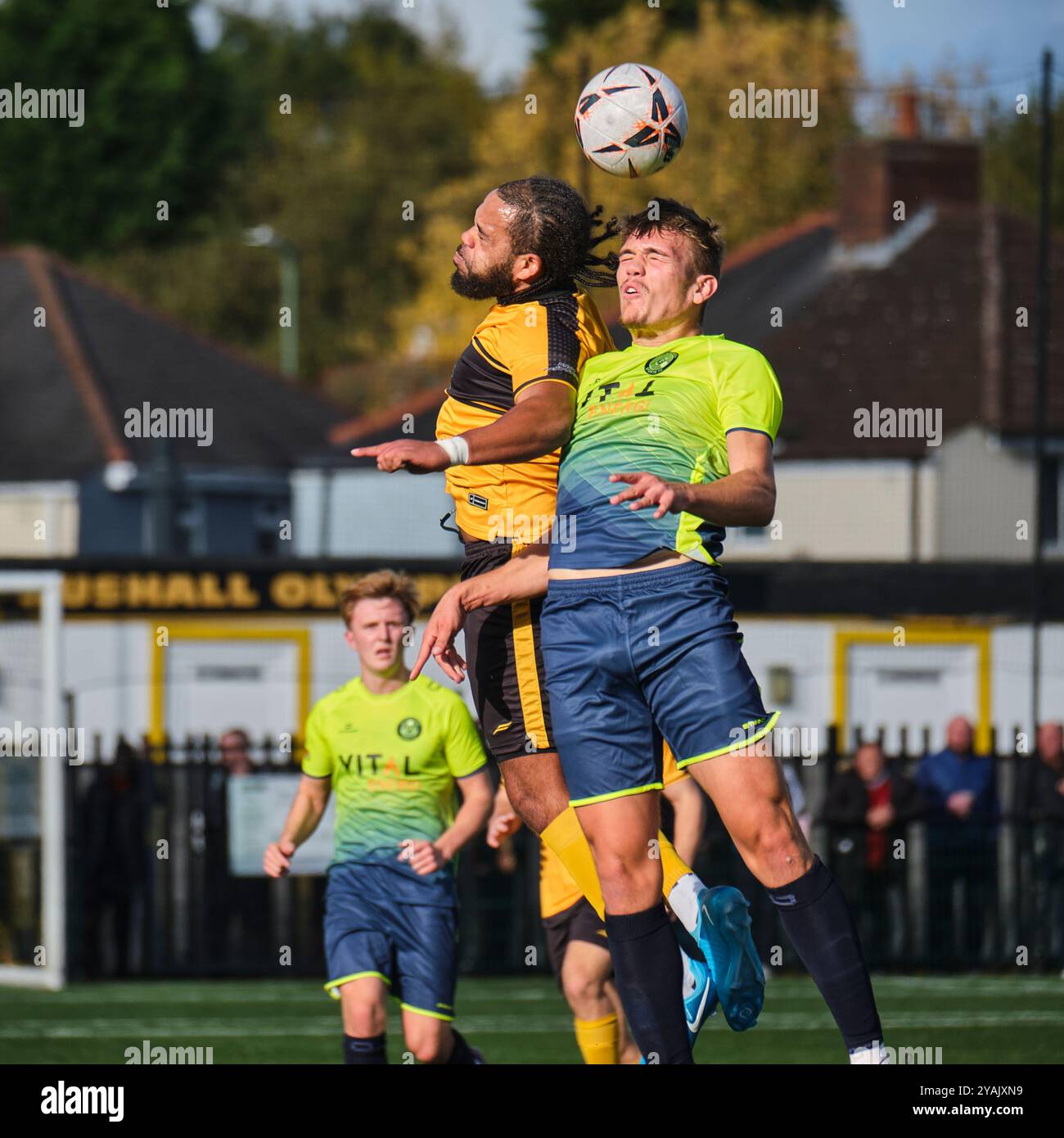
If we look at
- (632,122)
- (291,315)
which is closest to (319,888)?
(632,122)

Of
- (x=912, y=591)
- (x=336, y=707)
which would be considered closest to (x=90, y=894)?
(x=336, y=707)

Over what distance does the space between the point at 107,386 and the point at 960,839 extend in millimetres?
27397

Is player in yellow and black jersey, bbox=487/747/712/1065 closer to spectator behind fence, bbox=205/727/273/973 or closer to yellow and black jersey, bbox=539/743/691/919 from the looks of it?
yellow and black jersey, bbox=539/743/691/919

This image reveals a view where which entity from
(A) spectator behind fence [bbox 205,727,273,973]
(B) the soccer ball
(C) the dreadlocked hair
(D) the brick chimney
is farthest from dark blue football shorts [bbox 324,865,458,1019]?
(D) the brick chimney

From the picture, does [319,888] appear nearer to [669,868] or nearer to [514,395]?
[669,868]

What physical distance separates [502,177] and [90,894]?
2784cm

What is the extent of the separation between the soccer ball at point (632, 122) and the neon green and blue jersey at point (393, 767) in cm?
266

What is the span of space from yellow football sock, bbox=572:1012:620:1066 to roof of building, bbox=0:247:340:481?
2943cm

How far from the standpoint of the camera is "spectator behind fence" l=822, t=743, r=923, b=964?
50.0 ft

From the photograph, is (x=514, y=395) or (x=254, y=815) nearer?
(x=514, y=395)

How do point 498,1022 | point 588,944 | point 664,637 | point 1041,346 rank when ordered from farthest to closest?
point 1041,346, point 498,1022, point 588,944, point 664,637

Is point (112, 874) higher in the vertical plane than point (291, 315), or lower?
lower

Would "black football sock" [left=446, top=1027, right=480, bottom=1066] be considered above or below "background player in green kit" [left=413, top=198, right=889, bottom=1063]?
below

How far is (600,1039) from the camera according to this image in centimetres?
752
